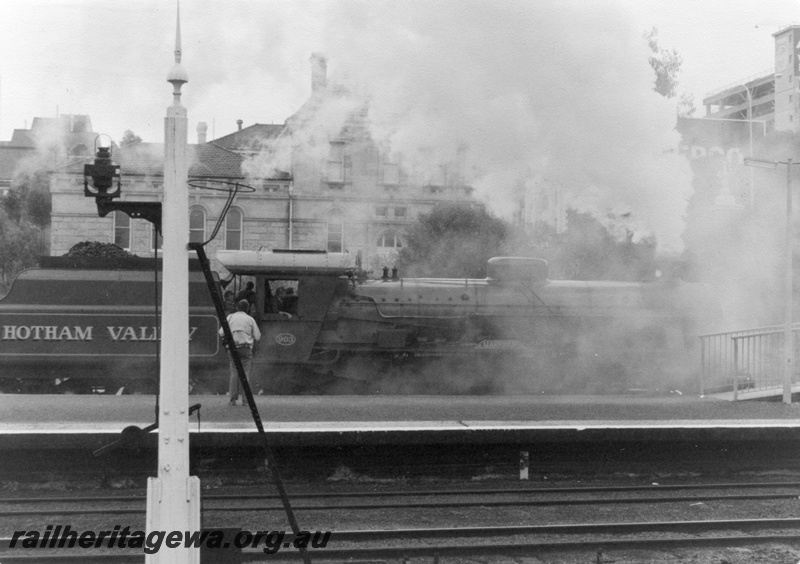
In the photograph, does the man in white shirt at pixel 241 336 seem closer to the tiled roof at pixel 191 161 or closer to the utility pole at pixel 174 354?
the tiled roof at pixel 191 161

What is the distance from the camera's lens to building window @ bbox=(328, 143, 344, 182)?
58.1 feet

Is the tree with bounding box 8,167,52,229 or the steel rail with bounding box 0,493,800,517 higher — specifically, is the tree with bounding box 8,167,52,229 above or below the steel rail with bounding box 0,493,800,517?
above

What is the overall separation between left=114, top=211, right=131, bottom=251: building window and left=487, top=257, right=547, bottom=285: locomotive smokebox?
14.9 m

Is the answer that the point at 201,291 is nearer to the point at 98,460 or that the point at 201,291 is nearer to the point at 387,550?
the point at 98,460

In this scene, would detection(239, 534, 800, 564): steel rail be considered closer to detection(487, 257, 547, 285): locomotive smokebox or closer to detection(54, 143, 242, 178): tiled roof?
detection(487, 257, 547, 285): locomotive smokebox

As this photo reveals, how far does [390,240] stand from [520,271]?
848 centimetres

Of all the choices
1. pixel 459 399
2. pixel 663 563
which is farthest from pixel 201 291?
pixel 663 563

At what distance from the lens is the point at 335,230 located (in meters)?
21.0

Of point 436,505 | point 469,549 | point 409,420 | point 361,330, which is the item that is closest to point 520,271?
point 361,330

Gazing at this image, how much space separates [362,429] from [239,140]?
15.3 metres

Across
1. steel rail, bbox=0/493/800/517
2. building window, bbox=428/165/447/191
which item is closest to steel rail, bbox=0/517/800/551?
steel rail, bbox=0/493/800/517

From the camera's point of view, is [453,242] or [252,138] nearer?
[252,138]

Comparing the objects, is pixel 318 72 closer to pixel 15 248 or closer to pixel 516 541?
pixel 516 541

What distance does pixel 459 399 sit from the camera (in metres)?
12.8
